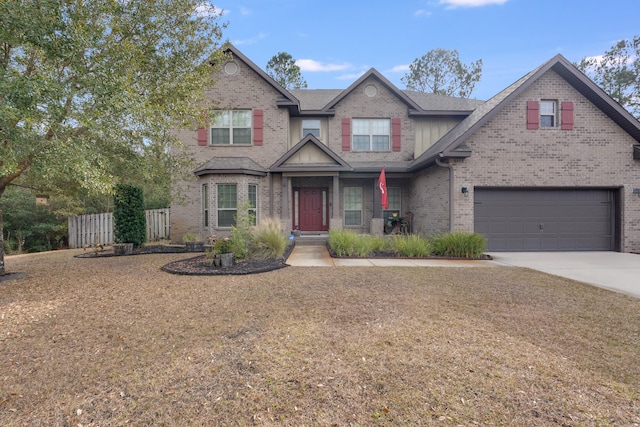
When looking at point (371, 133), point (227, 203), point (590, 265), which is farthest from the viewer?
point (371, 133)

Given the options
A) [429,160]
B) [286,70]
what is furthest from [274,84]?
[286,70]

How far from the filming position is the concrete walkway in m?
6.48

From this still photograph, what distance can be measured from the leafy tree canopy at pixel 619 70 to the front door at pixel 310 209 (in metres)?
26.7

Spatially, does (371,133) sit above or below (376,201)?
above

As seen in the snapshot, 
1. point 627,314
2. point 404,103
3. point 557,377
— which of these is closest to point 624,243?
point 627,314

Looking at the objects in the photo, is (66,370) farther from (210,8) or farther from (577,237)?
(577,237)

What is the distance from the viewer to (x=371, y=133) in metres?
14.0

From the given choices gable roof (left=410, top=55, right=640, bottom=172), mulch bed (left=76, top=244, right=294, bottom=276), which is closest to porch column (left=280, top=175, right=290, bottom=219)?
mulch bed (left=76, top=244, right=294, bottom=276)

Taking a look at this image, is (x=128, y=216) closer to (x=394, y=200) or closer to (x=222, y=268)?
(x=222, y=268)

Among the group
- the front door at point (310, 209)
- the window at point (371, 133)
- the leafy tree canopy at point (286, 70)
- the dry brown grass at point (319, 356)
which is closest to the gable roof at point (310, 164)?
the front door at point (310, 209)

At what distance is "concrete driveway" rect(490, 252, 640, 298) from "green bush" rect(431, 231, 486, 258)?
1.99ft

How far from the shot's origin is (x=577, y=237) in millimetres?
10727

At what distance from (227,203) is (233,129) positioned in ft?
11.1

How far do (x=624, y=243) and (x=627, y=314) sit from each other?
28.5 feet
